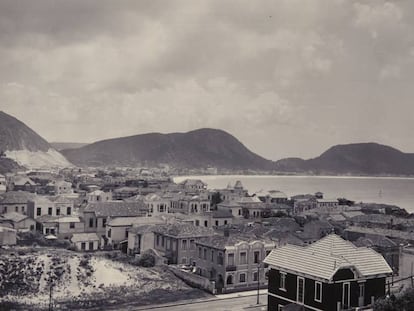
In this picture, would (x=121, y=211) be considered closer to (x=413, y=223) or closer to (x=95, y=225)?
(x=95, y=225)

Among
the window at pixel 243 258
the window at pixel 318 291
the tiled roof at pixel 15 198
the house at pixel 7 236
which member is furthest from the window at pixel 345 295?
the tiled roof at pixel 15 198

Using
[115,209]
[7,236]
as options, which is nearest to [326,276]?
[7,236]

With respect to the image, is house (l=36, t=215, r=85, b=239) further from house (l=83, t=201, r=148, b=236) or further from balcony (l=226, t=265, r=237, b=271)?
balcony (l=226, t=265, r=237, b=271)

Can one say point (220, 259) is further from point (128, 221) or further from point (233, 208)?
point (233, 208)

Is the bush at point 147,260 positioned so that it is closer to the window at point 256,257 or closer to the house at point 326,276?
the window at point 256,257

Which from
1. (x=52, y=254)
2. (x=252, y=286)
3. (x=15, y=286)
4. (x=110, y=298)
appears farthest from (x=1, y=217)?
(x=252, y=286)

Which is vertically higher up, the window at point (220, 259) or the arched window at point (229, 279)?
the window at point (220, 259)
